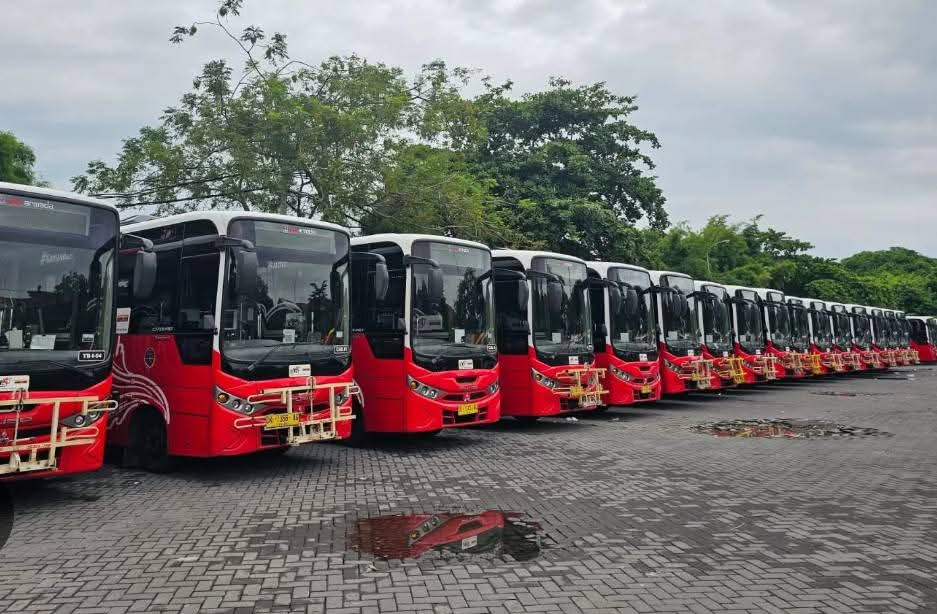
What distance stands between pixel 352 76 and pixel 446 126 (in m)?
3.00

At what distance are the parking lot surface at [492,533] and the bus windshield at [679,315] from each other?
6.76 meters

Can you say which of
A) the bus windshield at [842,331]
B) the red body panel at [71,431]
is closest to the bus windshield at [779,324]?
the bus windshield at [842,331]

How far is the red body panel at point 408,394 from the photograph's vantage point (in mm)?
10961

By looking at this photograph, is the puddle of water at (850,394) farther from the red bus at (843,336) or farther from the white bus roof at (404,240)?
the white bus roof at (404,240)

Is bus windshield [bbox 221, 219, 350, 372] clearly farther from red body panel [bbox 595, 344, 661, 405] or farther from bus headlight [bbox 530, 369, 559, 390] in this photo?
red body panel [bbox 595, 344, 661, 405]

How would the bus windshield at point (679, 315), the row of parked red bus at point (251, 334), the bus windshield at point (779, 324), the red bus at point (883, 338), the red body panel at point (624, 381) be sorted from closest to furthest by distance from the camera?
the row of parked red bus at point (251, 334)
the red body panel at point (624, 381)
the bus windshield at point (679, 315)
the bus windshield at point (779, 324)
the red bus at point (883, 338)

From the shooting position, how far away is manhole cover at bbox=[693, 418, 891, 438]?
1338 cm

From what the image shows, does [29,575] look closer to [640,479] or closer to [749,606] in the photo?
[749,606]

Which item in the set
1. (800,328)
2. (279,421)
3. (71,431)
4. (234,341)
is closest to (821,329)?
(800,328)

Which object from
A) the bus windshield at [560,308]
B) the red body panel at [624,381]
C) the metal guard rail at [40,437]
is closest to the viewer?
the metal guard rail at [40,437]

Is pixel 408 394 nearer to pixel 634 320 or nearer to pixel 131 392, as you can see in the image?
pixel 131 392

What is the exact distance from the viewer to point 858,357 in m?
33.1

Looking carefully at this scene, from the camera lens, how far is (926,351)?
4659cm

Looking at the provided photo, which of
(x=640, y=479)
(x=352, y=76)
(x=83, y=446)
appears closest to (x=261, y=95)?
(x=352, y=76)
